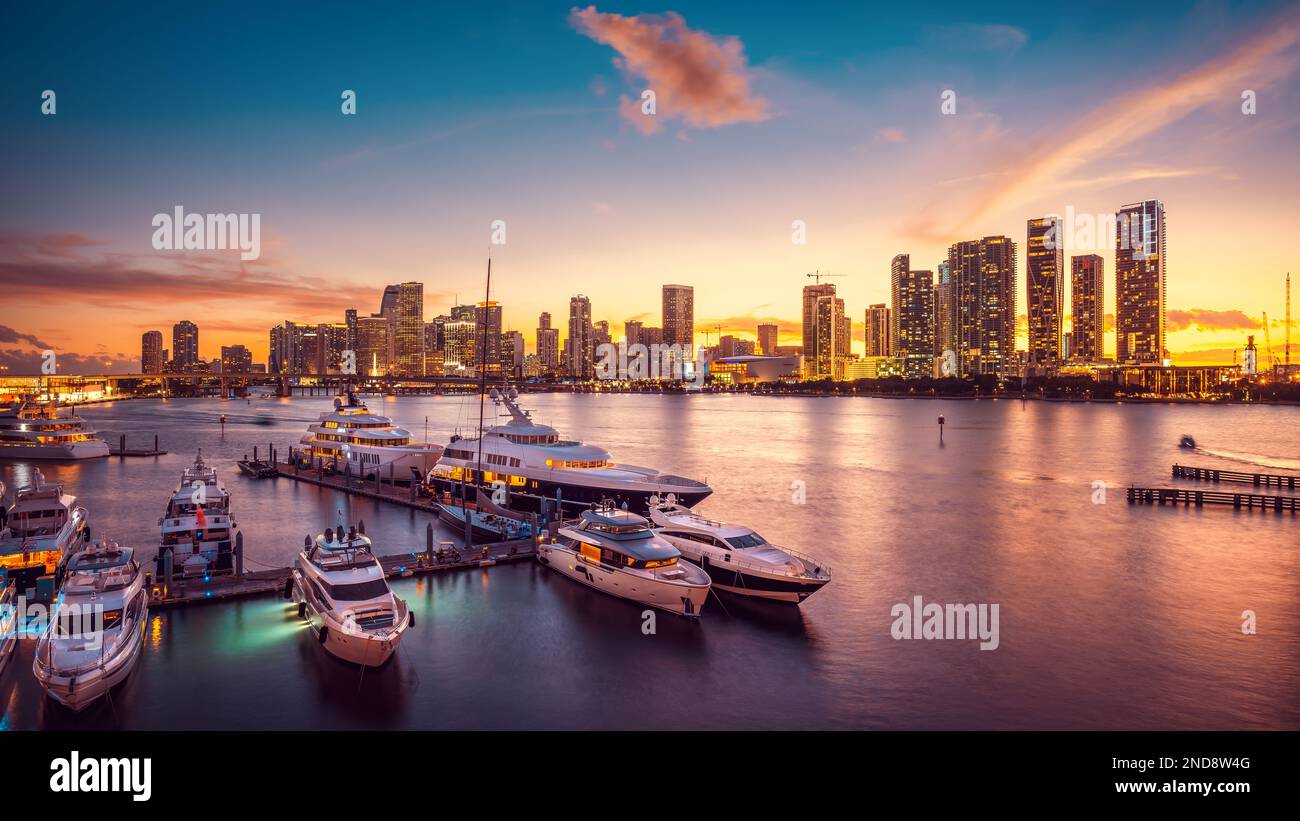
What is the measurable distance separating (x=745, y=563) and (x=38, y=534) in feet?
82.6

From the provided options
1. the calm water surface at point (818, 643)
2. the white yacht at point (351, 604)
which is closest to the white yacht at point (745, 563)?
the calm water surface at point (818, 643)

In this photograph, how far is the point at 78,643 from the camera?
1541 centimetres

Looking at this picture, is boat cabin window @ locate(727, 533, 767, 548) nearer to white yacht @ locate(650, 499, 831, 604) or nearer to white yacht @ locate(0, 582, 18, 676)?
white yacht @ locate(650, 499, 831, 604)

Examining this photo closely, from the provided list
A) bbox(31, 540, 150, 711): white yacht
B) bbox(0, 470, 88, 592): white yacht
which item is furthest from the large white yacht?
bbox(31, 540, 150, 711): white yacht

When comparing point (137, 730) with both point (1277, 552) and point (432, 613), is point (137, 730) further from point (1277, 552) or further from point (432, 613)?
point (1277, 552)

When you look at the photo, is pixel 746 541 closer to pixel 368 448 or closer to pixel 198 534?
pixel 198 534

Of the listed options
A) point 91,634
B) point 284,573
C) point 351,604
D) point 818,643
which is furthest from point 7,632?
point 818,643

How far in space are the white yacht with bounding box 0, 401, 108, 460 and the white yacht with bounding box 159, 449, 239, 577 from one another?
49.5 m

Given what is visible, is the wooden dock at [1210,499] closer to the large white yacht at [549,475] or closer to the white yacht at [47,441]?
the large white yacht at [549,475]

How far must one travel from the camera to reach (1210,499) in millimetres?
44531

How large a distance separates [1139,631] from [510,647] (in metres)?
19.5

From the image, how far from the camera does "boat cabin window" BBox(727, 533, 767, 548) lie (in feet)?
79.3

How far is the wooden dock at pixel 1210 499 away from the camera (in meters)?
42.2
